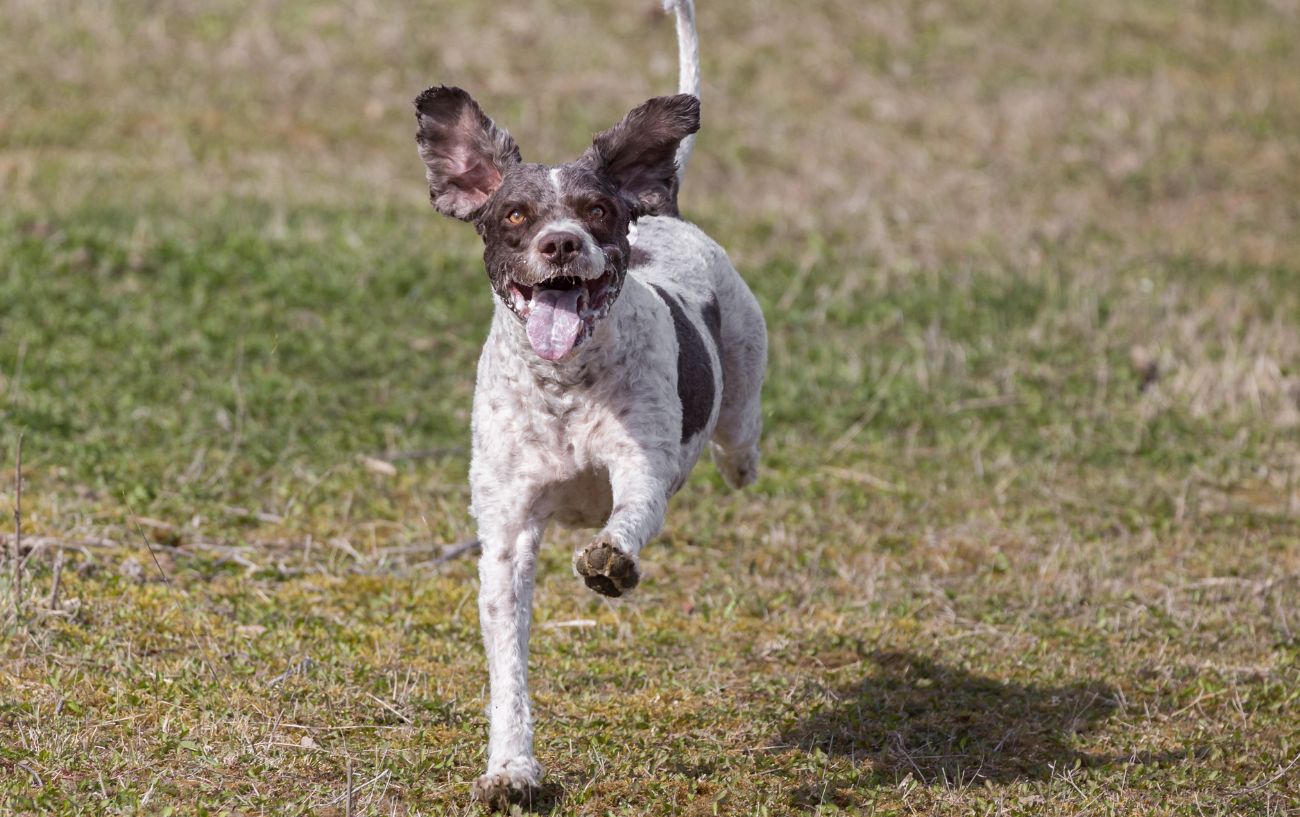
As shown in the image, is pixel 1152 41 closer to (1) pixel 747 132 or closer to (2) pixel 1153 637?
(1) pixel 747 132

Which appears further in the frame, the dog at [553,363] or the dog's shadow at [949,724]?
the dog's shadow at [949,724]

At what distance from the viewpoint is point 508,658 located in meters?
5.30

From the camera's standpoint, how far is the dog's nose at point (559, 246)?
16.1 feet

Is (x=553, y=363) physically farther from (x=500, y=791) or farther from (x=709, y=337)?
(x=500, y=791)

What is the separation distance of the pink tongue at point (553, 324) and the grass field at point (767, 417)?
4.58ft

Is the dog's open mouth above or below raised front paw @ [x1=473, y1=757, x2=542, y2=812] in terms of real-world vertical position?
above

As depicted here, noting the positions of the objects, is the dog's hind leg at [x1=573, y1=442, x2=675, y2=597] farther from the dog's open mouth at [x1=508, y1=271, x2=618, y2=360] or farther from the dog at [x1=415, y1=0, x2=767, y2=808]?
the dog's open mouth at [x1=508, y1=271, x2=618, y2=360]

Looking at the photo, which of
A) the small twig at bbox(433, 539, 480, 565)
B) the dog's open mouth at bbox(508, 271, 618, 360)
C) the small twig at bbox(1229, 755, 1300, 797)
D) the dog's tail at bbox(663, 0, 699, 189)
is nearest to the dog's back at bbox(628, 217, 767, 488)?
the dog's tail at bbox(663, 0, 699, 189)

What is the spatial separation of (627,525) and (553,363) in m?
0.62

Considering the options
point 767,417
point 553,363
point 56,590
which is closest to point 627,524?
point 553,363

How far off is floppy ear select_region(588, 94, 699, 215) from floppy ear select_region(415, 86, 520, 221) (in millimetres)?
309

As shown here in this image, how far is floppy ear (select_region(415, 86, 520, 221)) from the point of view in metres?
5.43

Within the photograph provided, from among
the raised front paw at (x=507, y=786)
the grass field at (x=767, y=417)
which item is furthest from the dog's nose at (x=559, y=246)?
the grass field at (x=767, y=417)

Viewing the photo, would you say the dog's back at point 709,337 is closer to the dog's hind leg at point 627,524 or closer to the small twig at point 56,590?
the dog's hind leg at point 627,524
